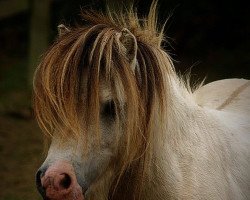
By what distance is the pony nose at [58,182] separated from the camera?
7.22 ft

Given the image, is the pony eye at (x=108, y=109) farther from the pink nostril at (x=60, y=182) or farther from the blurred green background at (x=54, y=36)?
the blurred green background at (x=54, y=36)

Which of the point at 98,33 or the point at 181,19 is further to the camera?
the point at 181,19

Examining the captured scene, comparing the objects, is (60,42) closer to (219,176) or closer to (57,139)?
(57,139)

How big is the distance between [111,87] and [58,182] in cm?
41

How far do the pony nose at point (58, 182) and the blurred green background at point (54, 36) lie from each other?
3201mm

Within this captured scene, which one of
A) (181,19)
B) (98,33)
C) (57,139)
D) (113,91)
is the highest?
(98,33)

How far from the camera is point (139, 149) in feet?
7.89

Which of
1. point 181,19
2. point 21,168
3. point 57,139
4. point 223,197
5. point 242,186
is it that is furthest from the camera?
point 181,19

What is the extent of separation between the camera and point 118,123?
7.68 feet

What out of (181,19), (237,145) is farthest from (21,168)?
(181,19)

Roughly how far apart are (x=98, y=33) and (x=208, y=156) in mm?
690

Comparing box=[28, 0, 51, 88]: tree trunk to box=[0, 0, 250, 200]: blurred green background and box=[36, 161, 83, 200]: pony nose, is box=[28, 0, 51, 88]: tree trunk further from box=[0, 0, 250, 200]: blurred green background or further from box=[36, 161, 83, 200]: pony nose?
box=[36, 161, 83, 200]: pony nose

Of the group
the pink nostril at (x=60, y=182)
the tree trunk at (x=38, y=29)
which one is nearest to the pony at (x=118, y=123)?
the pink nostril at (x=60, y=182)

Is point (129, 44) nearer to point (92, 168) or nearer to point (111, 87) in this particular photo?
point (111, 87)
